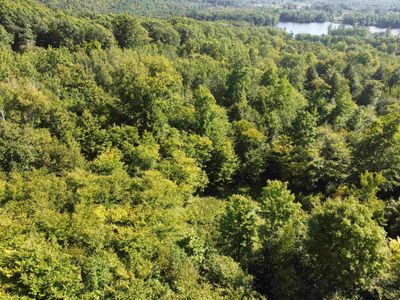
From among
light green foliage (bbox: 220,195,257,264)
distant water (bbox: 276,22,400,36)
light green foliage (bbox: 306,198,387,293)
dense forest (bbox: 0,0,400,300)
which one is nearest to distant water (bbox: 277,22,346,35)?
distant water (bbox: 276,22,400,36)

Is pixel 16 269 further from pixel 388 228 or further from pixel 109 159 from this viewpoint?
pixel 388 228

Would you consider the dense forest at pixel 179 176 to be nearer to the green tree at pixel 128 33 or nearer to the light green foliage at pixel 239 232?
the light green foliage at pixel 239 232

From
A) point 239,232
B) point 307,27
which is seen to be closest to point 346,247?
point 239,232

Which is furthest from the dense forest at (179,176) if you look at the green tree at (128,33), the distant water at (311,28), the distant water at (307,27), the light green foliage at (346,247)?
the distant water at (307,27)

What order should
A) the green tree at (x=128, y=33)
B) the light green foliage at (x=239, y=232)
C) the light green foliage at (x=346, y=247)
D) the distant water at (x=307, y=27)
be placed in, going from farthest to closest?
the distant water at (x=307, y=27) < the green tree at (x=128, y=33) < the light green foliage at (x=239, y=232) < the light green foliage at (x=346, y=247)

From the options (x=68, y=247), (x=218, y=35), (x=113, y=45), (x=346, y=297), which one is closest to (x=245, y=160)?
(x=346, y=297)

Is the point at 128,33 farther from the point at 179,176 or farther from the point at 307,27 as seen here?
the point at 307,27

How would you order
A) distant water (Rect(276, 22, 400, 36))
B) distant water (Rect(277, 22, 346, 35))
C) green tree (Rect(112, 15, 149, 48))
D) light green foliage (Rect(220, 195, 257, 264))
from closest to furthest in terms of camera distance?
light green foliage (Rect(220, 195, 257, 264)), green tree (Rect(112, 15, 149, 48)), distant water (Rect(276, 22, 400, 36)), distant water (Rect(277, 22, 346, 35))

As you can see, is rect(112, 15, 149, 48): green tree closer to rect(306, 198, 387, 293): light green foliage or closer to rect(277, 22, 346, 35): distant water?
rect(306, 198, 387, 293): light green foliage

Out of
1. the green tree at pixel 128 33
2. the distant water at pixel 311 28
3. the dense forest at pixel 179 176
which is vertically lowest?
the distant water at pixel 311 28
